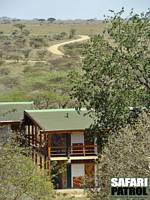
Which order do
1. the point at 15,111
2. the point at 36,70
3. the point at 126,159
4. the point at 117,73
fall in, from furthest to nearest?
1. the point at 36,70
2. the point at 15,111
3. the point at 117,73
4. the point at 126,159

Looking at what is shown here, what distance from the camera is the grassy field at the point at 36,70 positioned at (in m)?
61.1

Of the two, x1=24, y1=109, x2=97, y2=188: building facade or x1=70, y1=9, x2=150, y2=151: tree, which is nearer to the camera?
x1=70, y1=9, x2=150, y2=151: tree

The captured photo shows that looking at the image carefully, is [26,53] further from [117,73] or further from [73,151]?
[117,73]

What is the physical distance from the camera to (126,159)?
22141mm

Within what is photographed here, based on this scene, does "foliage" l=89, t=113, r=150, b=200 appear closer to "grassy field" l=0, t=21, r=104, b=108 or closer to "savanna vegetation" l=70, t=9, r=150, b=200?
"savanna vegetation" l=70, t=9, r=150, b=200

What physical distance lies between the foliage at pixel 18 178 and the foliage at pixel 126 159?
1928 mm

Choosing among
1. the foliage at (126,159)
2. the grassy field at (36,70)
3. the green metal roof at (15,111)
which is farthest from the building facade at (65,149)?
the foliage at (126,159)

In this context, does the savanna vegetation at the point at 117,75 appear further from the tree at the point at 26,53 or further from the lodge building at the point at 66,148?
the tree at the point at 26,53

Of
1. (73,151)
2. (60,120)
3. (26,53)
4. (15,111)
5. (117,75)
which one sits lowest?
(73,151)

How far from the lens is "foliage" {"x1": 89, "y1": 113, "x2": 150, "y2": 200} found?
71.1 ft

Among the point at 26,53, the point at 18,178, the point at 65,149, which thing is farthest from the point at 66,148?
the point at 26,53

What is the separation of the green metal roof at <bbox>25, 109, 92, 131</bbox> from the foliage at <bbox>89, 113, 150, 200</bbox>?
14986 millimetres

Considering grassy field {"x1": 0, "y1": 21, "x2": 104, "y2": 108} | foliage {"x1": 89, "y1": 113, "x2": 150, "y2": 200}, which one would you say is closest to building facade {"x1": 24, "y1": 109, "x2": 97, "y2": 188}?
grassy field {"x1": 0, "y1": 21, "x2": 104, "y2": 108}

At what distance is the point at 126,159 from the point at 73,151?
19010 mm
